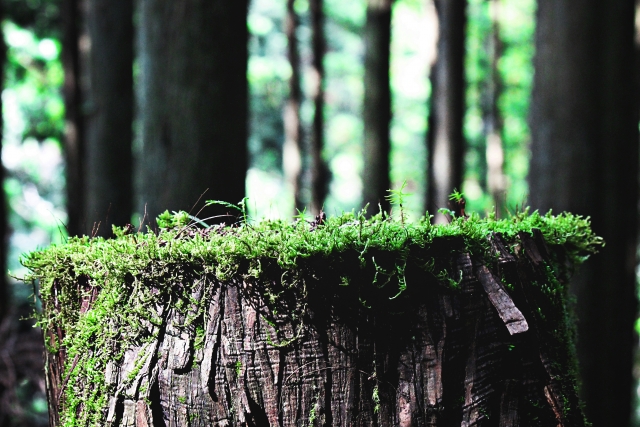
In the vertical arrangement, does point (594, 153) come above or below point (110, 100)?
below

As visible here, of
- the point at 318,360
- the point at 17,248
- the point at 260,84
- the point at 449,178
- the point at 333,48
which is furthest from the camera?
the point at 333,48

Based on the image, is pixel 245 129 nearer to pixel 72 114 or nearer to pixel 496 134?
pixel 72 114

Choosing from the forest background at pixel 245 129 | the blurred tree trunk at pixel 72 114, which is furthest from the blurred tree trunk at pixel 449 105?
the blurred tree trunk at pixel 72 114

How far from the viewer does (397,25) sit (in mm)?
23969

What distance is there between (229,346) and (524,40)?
23006 mm

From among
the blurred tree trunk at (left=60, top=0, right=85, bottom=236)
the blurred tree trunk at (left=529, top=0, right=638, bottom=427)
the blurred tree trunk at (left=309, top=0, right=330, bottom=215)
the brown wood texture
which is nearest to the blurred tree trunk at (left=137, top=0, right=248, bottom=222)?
the brown wood texture

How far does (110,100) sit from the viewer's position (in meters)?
7.83

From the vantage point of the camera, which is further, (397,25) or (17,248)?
(397,25)

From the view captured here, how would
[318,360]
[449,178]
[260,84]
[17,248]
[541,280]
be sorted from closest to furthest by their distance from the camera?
[318,360] → [541,280] → [449,178] → [17,248] → [260,84]

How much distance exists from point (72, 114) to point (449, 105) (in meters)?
5.66

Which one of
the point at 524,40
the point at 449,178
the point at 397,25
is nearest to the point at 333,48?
the point at 397,25

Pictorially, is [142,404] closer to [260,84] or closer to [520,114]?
[260,84]

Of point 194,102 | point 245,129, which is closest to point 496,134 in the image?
point 245,129

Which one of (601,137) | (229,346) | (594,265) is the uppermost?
(601,137)
